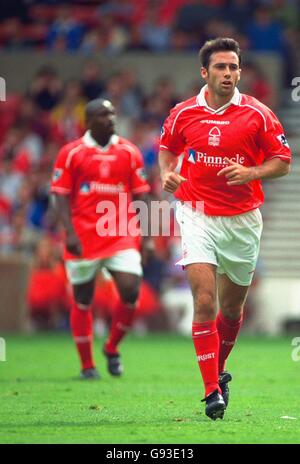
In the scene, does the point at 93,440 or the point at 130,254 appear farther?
the point at 130,254

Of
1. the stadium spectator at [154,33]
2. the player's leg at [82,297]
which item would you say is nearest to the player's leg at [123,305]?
the player's leg at [82,297]

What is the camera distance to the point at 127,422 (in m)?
9.10

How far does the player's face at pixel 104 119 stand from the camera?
42.7 feet

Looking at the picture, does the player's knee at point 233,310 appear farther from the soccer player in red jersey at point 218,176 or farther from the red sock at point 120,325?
the red sock at point 120,325

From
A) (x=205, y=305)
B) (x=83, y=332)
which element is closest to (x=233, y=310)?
(x=205, y=305)

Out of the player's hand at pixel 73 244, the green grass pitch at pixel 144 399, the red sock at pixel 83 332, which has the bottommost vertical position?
the green grass pitch at pixel 144 399

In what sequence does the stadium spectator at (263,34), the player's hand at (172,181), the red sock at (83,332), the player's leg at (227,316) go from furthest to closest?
the stadium spectator at (263,34)
the red sock at (83,332)
the player's leg at (227,316)
the player's hand at (172,181)

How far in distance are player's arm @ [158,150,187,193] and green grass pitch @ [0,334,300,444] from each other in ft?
5.20

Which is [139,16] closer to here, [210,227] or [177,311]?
[177,311]

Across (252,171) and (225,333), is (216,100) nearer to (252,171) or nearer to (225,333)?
(252,171)

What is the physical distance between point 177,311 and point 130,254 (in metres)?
8.03

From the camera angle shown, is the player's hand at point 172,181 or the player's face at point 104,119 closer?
the player's hand at point 172,181

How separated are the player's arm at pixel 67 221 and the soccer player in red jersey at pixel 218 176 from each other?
3065mm

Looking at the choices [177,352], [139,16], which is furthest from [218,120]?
[139,16]
